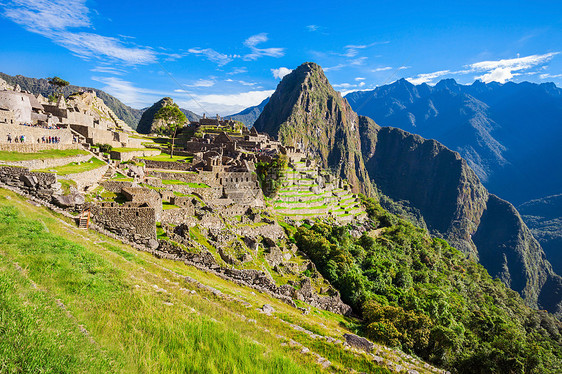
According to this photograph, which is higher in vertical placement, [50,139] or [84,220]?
[50,139]

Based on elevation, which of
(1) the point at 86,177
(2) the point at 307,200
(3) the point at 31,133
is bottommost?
(2) the point at 307,200

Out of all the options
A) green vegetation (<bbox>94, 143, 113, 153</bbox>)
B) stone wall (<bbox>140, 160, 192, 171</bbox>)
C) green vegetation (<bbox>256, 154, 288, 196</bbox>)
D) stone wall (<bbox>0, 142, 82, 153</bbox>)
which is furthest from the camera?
green vegetation (<bbox>256, 154, 288, 196</bbox>)

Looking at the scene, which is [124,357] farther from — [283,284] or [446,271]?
[446,271]

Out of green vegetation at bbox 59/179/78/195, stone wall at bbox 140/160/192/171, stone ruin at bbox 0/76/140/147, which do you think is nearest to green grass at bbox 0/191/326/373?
green vegetation at bbox 59/179/78/195

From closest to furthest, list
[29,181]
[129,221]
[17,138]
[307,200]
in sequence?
[29,181]
[129,221]
[17,138]
[307,200]

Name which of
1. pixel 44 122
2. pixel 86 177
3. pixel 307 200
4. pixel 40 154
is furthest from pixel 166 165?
pixel 307 200

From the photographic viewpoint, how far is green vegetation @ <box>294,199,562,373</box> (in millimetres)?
26562

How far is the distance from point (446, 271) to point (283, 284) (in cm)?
6325

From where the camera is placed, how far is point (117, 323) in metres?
6.76

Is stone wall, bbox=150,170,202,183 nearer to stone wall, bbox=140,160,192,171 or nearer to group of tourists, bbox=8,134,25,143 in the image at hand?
stone wall, bbox=140,160,192,171

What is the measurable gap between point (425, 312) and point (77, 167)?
41328 mm

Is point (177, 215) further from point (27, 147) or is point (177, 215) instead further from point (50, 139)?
point (50, 139)

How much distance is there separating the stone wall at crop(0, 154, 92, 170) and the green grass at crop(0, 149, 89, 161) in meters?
0.44

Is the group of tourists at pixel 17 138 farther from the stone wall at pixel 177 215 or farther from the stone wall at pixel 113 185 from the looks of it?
the stone wall at pixel 177 215
